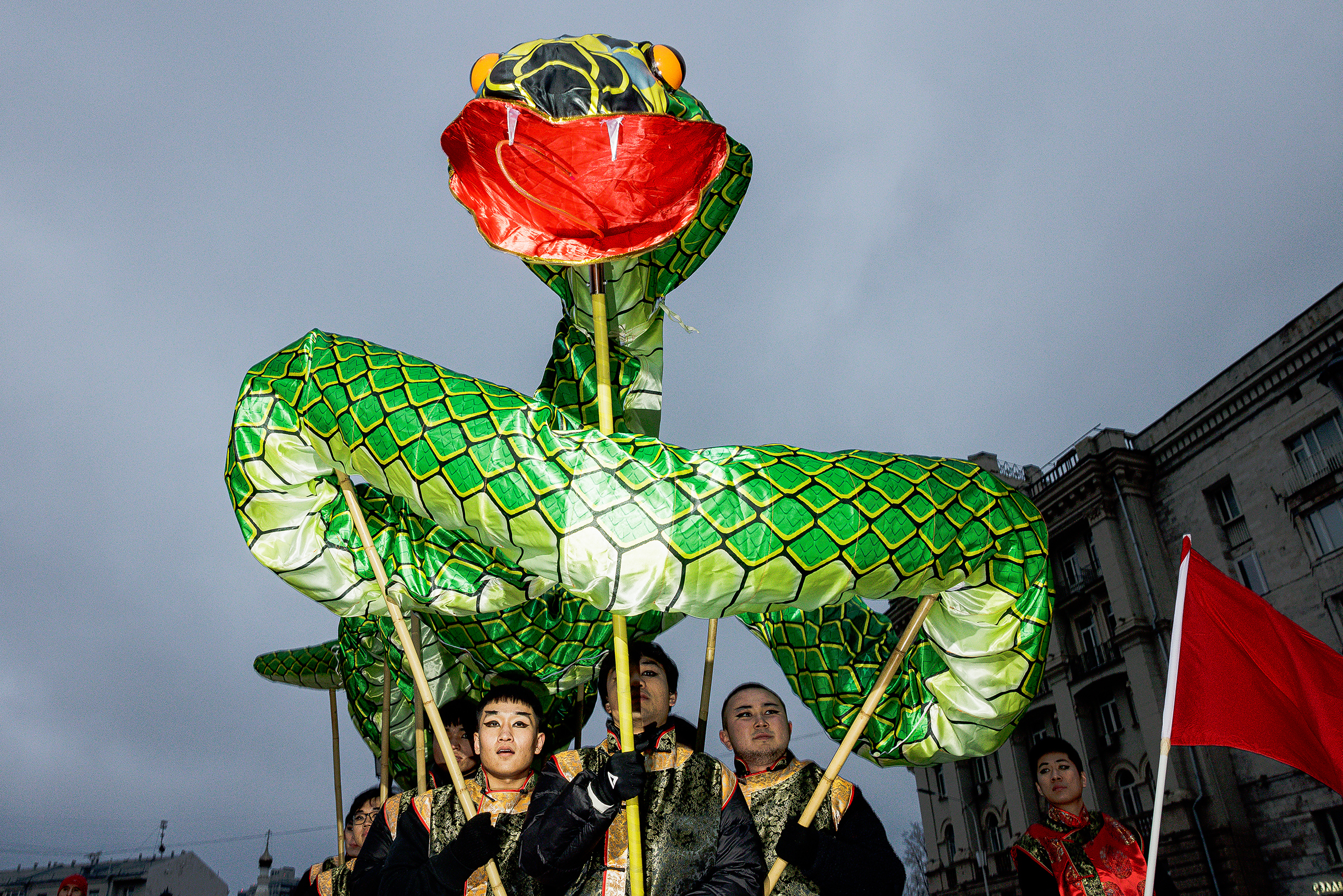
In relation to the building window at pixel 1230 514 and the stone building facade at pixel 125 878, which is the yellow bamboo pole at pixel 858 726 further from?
the stone building facade at pixel 125 878

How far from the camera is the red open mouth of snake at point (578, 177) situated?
2.64 m

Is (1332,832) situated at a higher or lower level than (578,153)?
lower

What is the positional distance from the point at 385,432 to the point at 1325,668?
3.17m

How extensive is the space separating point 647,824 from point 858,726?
71 centimetres

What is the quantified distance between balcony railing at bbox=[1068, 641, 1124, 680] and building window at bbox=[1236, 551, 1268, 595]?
3.18 metres

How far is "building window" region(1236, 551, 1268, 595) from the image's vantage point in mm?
17033

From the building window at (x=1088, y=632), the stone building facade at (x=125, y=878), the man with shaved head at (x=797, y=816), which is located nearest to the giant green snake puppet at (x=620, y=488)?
the man with shaved head at (x=797, y=816)

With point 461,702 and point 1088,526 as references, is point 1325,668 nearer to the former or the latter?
point 461,702

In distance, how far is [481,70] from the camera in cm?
279

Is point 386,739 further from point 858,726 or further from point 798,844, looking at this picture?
point 858,726

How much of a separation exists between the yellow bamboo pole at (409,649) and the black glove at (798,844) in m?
0.85

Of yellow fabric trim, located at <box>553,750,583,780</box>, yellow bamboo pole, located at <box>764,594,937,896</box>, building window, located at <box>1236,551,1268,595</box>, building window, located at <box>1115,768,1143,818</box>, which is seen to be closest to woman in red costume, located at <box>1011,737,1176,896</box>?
yellow bamboo pole, located at <box>764,594,937,896</box>

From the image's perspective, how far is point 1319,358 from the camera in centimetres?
1609

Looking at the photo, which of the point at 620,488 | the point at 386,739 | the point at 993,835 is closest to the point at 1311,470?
the point at 993,835
